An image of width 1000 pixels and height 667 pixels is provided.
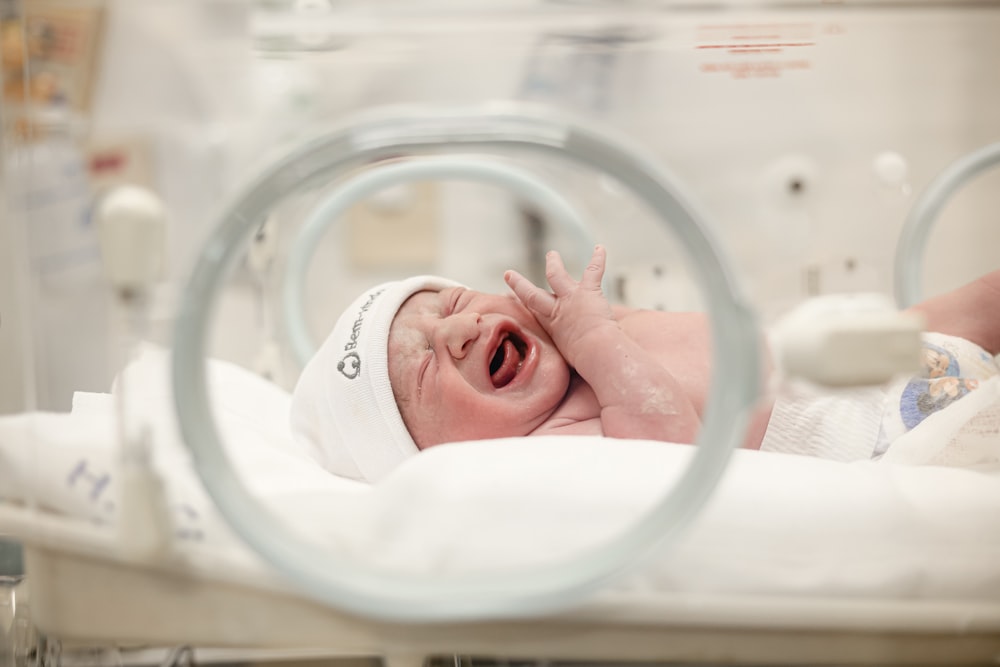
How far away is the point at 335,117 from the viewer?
58 centimetres

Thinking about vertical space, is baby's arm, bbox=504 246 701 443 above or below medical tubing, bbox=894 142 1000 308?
below

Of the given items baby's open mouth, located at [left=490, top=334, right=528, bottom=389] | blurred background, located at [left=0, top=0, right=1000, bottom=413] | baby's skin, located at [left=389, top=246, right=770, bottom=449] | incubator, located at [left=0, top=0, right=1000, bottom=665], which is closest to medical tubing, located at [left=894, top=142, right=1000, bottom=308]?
blurred background, located at [left=0, top=0, right=1000, bottom=413]

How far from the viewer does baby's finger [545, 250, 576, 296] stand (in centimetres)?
93

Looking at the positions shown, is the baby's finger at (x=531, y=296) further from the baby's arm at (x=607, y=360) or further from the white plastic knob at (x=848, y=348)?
the white plastic knob at (x=848, y=348)

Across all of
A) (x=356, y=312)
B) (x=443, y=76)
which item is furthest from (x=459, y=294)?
(x=443, y=76)

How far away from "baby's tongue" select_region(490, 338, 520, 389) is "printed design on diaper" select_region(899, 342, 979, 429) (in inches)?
17.4

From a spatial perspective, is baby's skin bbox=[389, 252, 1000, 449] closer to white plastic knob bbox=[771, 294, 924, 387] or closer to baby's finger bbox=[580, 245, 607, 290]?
baby's finger bbox=[580, 245, 607, 290]

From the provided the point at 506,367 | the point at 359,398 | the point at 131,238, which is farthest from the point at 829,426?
the point at 131,238

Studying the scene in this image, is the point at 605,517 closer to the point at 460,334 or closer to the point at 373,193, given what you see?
the point at 460,334

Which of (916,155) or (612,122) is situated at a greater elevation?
(916,155)

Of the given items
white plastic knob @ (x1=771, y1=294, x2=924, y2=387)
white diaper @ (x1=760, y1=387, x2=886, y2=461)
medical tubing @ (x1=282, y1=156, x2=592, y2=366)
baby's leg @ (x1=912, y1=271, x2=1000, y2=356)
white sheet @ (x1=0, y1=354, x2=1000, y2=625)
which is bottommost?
white sheet @ (x1=0, y1=354, x2=1000, y2=625)

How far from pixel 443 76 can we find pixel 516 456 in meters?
0.32

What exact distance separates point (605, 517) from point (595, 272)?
1.33 feet

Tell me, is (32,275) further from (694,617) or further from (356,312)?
(694,617)
